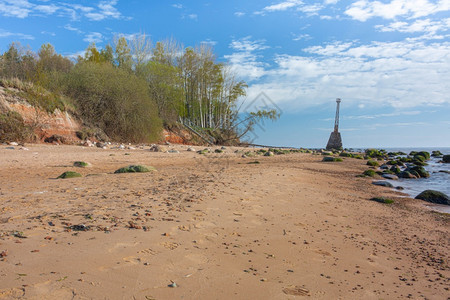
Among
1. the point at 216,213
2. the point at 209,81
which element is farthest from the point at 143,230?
the point at 209,81

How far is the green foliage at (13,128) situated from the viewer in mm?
12320

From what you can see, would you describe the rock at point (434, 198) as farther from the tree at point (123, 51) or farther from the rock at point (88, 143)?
the tree at point (123, 51)

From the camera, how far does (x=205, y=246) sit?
8.51 feet

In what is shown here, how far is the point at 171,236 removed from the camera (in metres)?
2.72

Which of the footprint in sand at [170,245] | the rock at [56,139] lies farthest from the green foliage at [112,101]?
the footprint in sand at [170,245]

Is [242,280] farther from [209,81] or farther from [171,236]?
[209,81]

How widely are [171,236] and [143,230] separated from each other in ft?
1.01

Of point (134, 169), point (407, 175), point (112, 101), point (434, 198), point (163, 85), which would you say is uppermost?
point (163, 85)

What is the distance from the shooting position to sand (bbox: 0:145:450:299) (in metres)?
1.91

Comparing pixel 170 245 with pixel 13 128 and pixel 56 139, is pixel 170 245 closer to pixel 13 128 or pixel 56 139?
pixel 13 128

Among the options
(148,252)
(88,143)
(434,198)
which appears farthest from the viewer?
(88,143)

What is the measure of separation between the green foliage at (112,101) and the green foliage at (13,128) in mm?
4312

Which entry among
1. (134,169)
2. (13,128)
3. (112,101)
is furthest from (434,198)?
(112,101)

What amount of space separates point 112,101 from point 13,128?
627 cm
